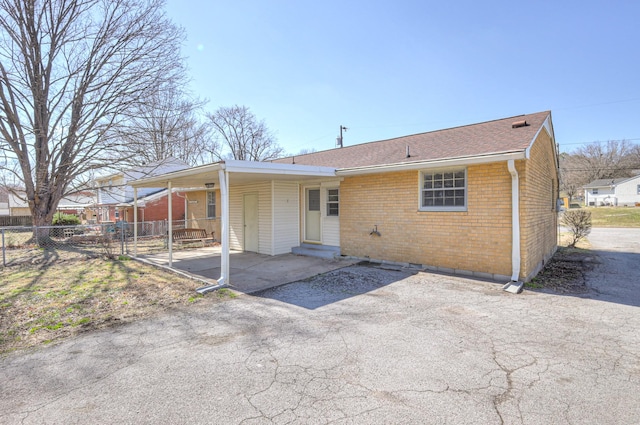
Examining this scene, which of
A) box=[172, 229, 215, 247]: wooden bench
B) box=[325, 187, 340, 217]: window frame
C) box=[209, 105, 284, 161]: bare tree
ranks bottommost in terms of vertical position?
box=[172, 229, 215, 247]: wooden bench

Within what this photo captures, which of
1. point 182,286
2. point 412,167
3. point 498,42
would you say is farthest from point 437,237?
point 498,42

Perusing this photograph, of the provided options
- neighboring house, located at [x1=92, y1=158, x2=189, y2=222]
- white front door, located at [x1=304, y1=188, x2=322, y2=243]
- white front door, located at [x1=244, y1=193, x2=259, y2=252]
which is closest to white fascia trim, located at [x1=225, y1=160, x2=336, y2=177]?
white front door, located at [x1=304, y1=188, x2=322, y2=243]

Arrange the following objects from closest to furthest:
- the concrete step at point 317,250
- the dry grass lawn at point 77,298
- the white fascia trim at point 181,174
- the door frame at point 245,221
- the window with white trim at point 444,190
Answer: the dry grass lawn at point 77,298
the white fascia trim at point 181,174
the window with white trim at point 444,190
the concrete step at point 317,250
the door frame at point 245,221

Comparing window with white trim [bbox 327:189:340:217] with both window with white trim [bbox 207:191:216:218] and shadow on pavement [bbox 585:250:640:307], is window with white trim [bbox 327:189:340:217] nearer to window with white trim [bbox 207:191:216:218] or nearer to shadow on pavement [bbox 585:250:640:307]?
shadow on pavement [bbox 585:250:640:307]

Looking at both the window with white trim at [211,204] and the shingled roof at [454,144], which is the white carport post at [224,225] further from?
the window with white trim at [211,204]

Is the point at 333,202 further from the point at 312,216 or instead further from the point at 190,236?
the point at 190,236

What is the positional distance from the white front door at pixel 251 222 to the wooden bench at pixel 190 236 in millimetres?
3444

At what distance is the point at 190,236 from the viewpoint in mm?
14961

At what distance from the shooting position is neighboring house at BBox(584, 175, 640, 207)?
153 ft

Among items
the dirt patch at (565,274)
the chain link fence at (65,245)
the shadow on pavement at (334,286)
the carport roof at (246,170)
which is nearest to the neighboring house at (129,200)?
the chain link fence at (65,245)

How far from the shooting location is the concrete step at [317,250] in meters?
10.2

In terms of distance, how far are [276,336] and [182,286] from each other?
365cm

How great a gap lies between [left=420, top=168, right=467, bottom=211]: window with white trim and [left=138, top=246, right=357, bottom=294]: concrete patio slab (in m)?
2.84

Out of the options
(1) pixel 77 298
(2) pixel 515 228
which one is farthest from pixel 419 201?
(1) pixel 77 298
